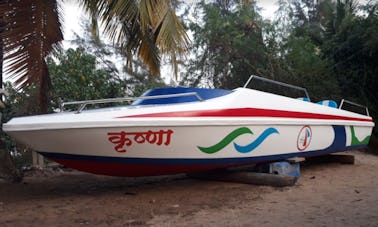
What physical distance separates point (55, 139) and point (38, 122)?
9.6 inches

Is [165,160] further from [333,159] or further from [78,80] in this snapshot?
[78,80]

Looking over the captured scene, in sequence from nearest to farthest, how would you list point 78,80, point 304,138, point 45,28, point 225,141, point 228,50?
point 225,141 → point 45,28 → point 304,138 → point 78,80 → point 228,50

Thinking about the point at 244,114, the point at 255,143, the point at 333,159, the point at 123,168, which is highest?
the point at 244,114

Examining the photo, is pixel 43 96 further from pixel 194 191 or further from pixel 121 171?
pixel 194 191

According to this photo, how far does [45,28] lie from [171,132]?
211 cm

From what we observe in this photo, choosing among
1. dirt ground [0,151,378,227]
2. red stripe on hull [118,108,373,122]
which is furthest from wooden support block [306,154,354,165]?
red stripe on hull [118,108,373,122]

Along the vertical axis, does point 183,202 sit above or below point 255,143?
below

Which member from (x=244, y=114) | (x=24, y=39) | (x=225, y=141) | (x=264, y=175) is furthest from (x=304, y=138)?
(x=24, y=39)

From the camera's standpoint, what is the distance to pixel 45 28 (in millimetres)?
5195

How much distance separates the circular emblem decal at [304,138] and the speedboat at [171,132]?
0.02 meters

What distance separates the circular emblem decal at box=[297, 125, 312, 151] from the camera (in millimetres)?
6098

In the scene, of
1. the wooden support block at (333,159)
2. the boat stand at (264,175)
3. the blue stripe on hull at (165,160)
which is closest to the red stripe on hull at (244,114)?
the blue stripe on hull at (165,160)

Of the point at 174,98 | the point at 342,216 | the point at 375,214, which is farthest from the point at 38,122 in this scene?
the point at 375,214

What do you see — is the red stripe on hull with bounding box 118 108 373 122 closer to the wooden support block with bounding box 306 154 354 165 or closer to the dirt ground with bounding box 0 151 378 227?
the dirt ground with bounding box 0 151 378 227
